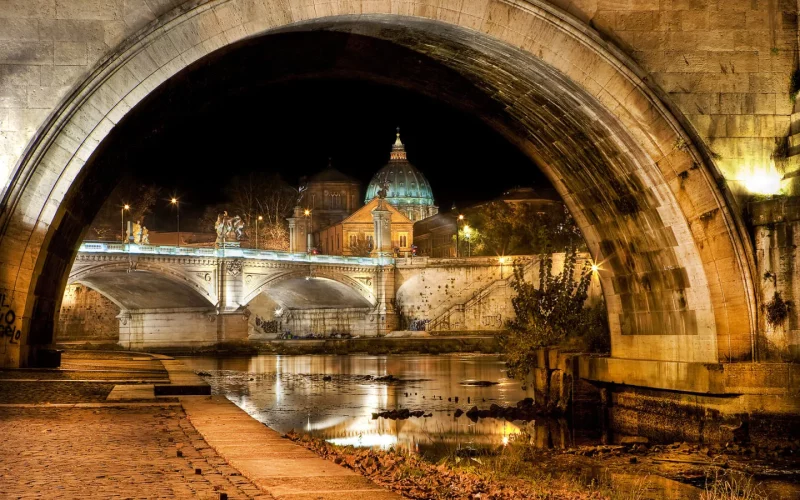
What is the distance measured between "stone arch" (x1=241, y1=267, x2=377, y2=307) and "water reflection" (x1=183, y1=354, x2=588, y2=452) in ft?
79.8

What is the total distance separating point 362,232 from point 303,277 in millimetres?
50044

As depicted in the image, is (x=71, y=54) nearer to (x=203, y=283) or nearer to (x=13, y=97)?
(x=13, y=97)

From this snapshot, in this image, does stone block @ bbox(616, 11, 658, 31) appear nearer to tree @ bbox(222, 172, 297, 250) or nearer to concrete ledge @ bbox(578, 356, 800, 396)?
concrete ledge @ bbox(578, 356, 800, 396)

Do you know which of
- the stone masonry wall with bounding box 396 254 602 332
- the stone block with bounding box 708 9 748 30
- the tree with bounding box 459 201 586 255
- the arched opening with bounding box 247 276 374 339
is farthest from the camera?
the arched opening with bounding box 247 276 374 339

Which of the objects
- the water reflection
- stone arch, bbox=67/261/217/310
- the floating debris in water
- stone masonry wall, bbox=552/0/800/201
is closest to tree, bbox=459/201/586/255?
stone arch, bbox=67/261/217/310

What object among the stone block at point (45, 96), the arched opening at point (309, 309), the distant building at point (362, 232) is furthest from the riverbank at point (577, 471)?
the distant building at point (362, 232)

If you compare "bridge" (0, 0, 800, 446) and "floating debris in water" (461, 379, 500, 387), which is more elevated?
"bridge" (0, 0, 800, 446)

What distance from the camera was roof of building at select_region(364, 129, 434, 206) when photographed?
166875 millimetres

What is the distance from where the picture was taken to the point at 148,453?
895 cm

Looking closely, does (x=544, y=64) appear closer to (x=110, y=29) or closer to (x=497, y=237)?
(x=110, y=29)

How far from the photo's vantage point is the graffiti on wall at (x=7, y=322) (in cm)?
1411

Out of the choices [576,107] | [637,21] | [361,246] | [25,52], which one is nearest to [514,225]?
[361,246]

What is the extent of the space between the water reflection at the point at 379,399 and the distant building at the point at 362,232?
74819 millimetres

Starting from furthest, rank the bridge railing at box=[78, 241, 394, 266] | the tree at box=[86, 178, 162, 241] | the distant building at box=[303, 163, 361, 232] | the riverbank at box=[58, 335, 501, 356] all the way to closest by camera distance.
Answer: the distant building at box=[303, 163, 361, 232] < the tree at box=[86, 178, 162, 241] < the riverbank at box=[58, 335, 501, 356] < the bridge railing at box=[78, 241, 394, 266]
